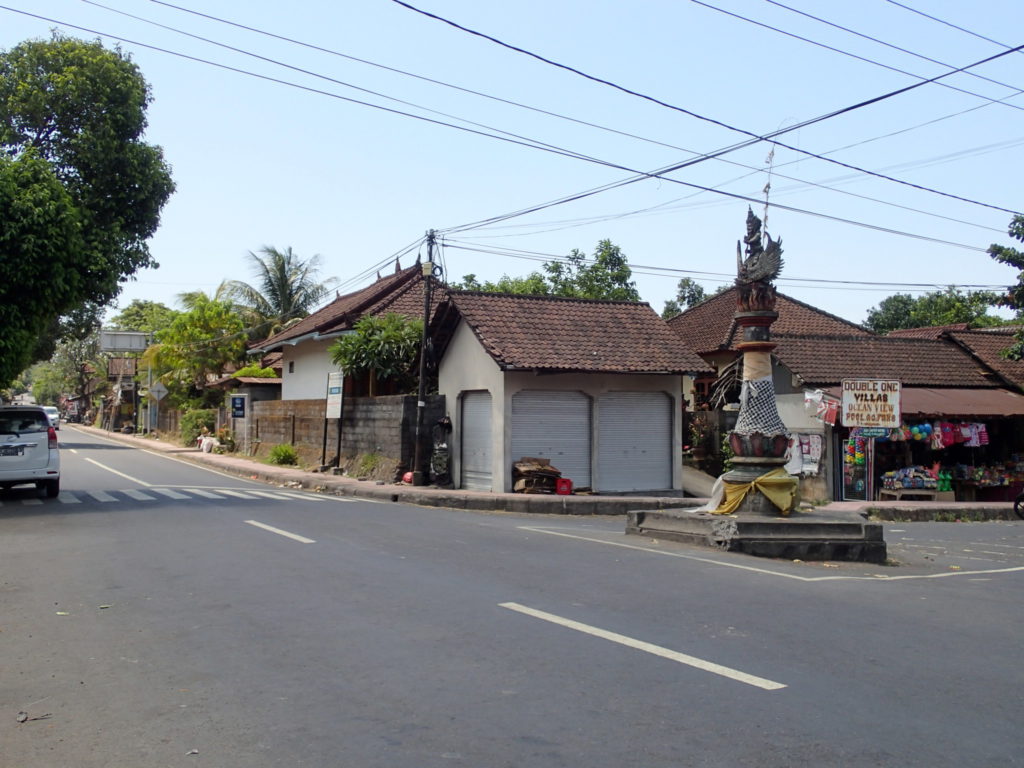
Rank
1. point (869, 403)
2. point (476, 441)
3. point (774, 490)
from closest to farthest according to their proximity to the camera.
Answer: point (774, 490) → point (869, 403) → point (476, 441)

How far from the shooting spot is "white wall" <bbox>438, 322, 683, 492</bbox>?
65.0 feet

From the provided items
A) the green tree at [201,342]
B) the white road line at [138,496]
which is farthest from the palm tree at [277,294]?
the white road line at [138,496]

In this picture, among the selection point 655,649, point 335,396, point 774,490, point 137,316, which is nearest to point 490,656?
point 655,649

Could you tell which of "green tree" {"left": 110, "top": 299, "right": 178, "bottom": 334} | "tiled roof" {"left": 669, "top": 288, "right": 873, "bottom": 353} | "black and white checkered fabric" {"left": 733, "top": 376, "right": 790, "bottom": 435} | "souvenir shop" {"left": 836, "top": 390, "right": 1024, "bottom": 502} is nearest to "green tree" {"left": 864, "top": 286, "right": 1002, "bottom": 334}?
"tiled roof" {"left": 669, "top": 288, "right": 873, "bottom": 353}

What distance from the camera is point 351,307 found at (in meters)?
29.0

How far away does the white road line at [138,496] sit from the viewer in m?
17.1

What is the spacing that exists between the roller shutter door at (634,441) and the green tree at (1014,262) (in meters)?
10.3

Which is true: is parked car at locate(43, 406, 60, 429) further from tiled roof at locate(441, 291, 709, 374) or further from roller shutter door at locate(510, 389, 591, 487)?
roller shutter door at locate(510, 389, 591, 487)

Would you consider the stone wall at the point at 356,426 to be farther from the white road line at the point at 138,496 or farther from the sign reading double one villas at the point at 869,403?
the sign reading double one villas at the point at 869,403

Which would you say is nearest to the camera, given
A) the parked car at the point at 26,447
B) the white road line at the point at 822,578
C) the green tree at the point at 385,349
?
the white road line at the point at 822,578

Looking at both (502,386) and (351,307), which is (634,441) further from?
(351,307)

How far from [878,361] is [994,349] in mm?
4884

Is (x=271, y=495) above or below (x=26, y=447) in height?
below

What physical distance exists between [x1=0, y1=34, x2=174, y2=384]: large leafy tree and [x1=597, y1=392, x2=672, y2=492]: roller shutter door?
10971 millimetres
